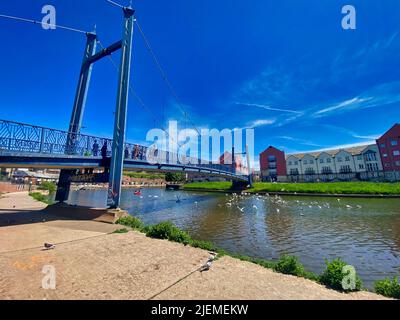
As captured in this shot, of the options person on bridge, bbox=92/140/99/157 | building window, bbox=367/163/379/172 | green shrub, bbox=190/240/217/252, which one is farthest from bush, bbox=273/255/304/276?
building window, bbox=367/163/379/172

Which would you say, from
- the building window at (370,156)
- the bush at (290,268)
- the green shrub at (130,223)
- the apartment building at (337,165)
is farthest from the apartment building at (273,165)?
the bush at (290,268)

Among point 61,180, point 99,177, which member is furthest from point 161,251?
point 61,180

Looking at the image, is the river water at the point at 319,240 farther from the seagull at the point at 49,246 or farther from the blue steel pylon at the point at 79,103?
the blue steel pylon at the point at 79,103

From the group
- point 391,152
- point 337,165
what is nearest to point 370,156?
point 391,152

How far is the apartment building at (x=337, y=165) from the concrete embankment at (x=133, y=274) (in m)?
60.8

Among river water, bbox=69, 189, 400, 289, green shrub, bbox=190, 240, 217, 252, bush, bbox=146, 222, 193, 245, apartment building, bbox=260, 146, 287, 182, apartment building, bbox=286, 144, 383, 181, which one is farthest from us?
apartment building, bbox=260, 146, 287, 182

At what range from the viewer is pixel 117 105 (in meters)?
13.5

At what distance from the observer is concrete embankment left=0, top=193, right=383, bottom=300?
389 cm

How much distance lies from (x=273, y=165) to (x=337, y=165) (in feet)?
57.6

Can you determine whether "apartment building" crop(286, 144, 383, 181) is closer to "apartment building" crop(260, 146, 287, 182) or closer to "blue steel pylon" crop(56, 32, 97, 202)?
"apartment building" crop(260, 146, 287, 182)

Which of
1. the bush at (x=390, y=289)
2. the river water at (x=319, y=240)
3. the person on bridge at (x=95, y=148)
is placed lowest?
the river water at (x=319, y=240)

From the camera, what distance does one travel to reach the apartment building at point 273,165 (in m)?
65.4

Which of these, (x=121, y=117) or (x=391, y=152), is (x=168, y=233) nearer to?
(x=121, y=117)

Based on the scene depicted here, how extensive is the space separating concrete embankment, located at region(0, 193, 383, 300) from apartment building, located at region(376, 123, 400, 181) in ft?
193
